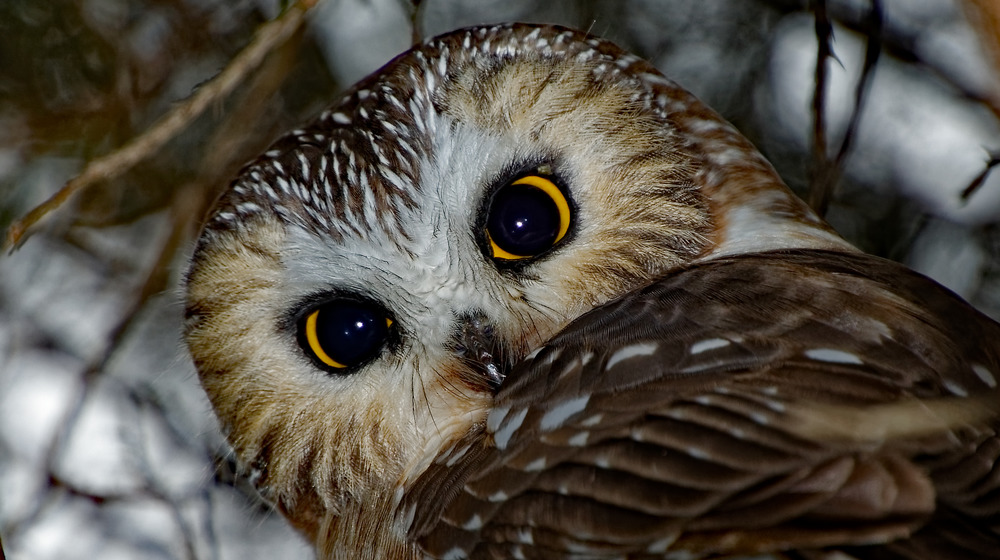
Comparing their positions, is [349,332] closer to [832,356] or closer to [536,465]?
[536,465]

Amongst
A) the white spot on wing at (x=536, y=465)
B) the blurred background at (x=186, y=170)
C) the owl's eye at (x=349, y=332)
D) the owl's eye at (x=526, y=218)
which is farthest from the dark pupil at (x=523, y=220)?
the blurred background at (x=186, y=170)

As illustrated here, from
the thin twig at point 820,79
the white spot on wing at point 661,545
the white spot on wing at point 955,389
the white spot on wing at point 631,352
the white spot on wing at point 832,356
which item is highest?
the thin twig at point 820,79

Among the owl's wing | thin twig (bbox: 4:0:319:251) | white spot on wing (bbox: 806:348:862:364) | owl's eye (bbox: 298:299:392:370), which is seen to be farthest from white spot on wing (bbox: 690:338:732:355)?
thin twig (bbox: 4:0:319:251)

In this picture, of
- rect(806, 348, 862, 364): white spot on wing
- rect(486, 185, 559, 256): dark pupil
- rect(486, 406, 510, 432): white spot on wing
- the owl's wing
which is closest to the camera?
the owl's wing

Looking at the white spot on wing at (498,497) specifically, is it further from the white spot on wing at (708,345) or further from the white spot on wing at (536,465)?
the white spot on wing at (708,345)

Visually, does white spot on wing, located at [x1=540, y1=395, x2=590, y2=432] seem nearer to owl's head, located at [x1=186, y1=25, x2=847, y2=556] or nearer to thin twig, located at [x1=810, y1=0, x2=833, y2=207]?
owl's head, located at [x1=186, y1=25, x2=847, y2=556]

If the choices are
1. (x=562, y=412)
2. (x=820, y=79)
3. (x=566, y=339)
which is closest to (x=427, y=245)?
(x=566, y=339)
